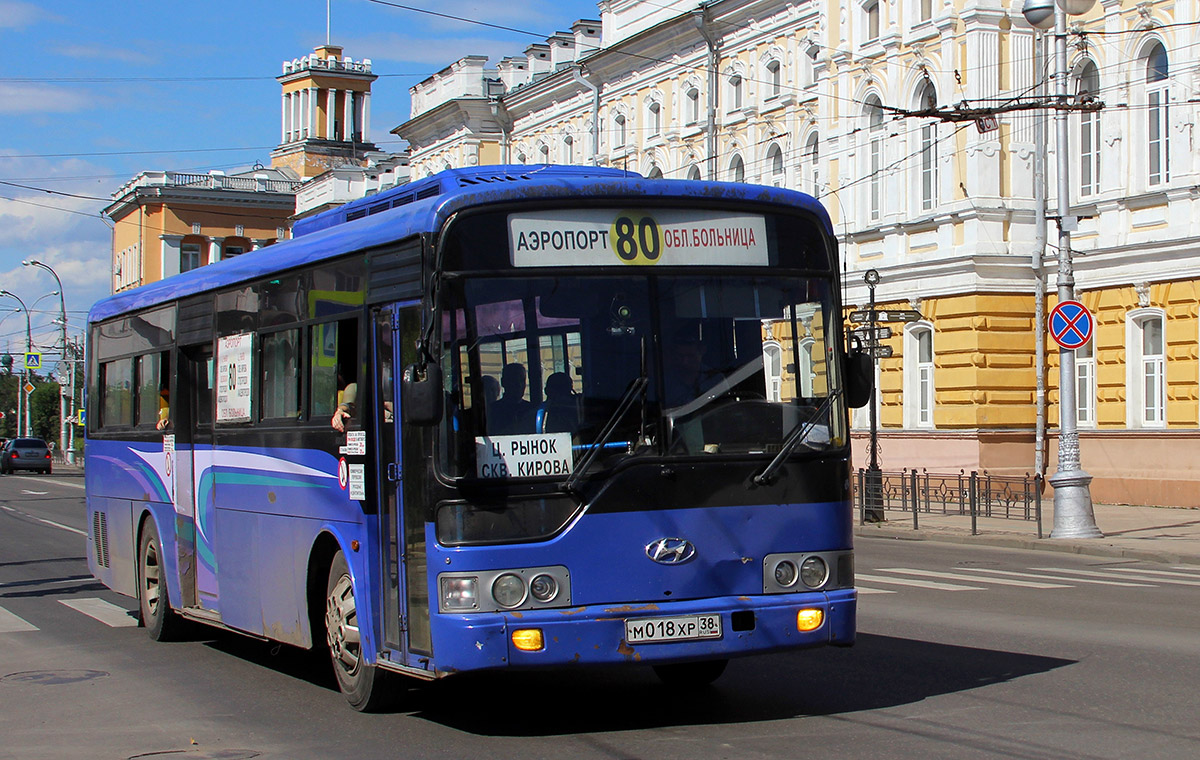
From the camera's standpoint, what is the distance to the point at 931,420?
34656 mm

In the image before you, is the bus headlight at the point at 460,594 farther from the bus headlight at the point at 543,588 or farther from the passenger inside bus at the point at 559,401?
the passenger inside bus at the point at 559,401

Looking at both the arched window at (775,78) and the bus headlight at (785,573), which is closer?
the bus headlight at (785,573)

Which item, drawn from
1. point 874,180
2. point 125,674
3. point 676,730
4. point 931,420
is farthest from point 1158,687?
point 874,180

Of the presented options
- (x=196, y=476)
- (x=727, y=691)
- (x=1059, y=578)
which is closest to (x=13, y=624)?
(x=196, y=476)

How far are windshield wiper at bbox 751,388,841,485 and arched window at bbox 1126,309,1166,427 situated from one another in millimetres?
23055

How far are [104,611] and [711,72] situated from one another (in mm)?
30507

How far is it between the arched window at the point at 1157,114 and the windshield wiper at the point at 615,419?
949 inches

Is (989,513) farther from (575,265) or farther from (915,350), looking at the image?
(575,265)

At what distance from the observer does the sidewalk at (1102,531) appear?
69.2 feet

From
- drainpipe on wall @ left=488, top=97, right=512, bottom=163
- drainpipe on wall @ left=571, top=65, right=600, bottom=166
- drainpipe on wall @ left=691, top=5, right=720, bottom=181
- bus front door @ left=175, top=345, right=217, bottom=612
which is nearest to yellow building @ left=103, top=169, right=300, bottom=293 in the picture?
drainpipe on wall @ left=488, top=97, right=512, bottom=163

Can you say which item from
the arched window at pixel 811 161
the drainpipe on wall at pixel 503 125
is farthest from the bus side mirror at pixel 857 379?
the drainpipe on wall at pixel 503 125

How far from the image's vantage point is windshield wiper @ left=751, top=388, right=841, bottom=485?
27.2 feet

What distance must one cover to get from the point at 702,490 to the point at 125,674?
15.6ft

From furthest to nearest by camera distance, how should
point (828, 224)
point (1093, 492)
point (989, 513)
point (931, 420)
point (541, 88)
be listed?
point (541, 88)
point (931, 420)
point (1093, 492)
point (989, 513)
point (828, 224)
